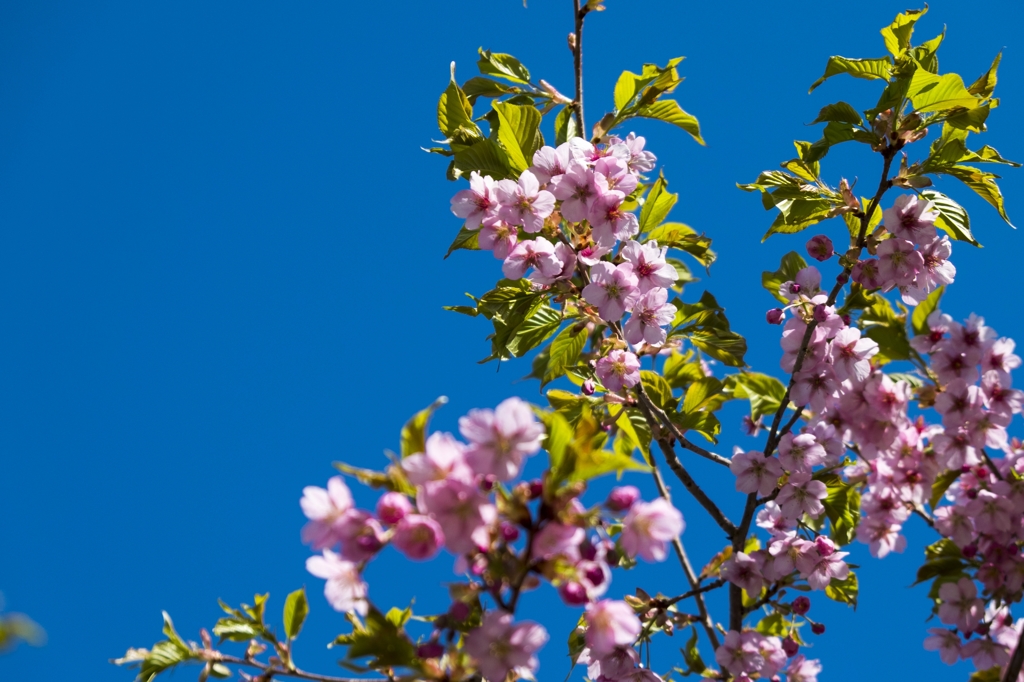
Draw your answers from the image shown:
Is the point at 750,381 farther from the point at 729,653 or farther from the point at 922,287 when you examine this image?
the point at 729,653

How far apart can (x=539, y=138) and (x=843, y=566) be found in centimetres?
157

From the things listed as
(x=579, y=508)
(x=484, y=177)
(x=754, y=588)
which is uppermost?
(x=484, y=177)

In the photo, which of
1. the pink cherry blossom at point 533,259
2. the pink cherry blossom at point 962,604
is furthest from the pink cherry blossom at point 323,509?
the pink cherry blossom at point 962,604

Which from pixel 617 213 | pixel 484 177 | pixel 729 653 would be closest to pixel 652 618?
pixel 729 653

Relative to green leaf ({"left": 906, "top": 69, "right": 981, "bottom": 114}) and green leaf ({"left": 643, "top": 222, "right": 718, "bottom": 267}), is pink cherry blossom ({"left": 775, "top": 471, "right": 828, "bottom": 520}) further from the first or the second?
green leaf ({"left": 906, "top": 69, "right": 981, "bottom": 114})

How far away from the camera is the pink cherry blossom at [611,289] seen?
89.2 inches

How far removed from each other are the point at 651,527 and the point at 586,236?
1.22 meters

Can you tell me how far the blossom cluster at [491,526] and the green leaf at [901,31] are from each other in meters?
1.63

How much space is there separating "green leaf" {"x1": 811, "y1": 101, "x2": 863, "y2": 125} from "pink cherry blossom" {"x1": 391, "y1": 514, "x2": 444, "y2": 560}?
1.59 m

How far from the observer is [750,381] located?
2697 millimetres

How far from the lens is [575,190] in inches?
90.4

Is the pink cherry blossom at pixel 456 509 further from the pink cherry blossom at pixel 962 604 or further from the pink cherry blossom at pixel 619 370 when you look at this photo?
the pink cherry blossom at pixel 962 604

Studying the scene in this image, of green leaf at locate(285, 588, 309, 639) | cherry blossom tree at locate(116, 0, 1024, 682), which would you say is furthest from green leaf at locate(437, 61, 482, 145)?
green leaf at locate(285, 588, 309, 639)

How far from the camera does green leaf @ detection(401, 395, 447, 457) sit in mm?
1345
